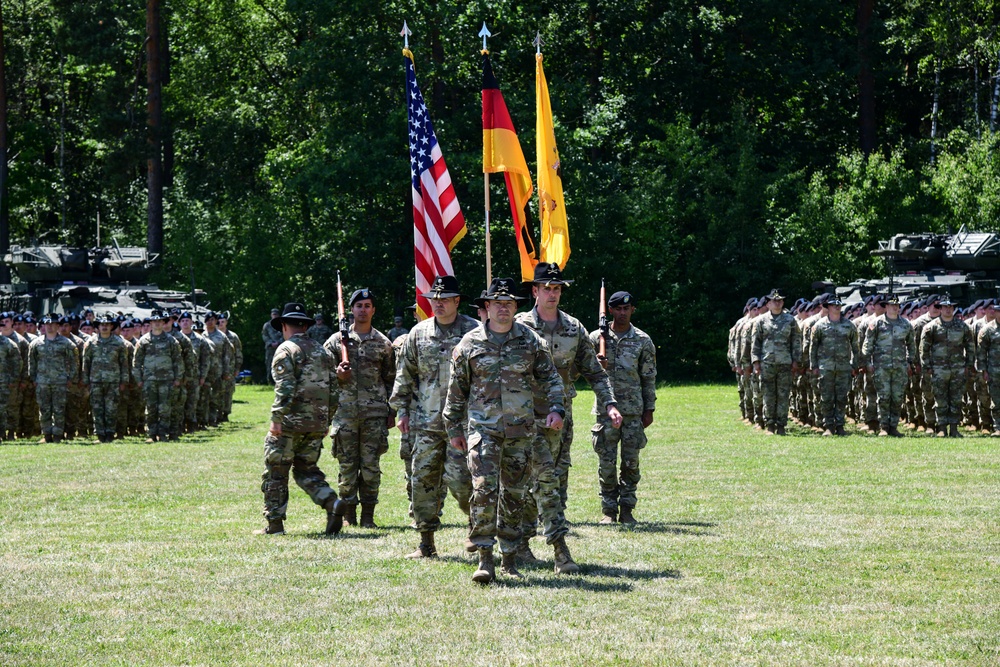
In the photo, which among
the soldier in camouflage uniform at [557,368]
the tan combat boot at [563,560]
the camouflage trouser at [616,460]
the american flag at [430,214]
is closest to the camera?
the tan combat boot at [563,560]

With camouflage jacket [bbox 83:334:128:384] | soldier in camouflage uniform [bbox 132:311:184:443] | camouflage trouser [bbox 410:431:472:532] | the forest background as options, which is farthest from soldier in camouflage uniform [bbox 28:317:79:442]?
the forest background

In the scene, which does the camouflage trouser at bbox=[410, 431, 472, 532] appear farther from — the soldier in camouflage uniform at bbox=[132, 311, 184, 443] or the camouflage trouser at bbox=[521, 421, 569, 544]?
the soldier in camouflage uniform at bbox=[132, 311, 184, 443]

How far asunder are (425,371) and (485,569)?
2.16 metres

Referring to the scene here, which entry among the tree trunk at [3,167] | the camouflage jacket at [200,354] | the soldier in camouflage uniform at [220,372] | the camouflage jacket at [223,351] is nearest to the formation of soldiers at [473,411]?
the camouflage jacket at [200,354]

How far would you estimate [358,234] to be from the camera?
137ft

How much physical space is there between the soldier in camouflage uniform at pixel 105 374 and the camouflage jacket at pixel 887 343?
481 inches

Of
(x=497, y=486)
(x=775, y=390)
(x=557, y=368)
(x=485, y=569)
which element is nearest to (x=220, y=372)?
(x=775, y=390)

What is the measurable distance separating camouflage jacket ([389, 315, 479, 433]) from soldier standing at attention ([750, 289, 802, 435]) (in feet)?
39.7

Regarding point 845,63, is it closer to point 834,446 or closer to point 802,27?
point 802,27

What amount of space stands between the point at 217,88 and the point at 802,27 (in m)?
21.7

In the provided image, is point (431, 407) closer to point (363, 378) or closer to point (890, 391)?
point (363, 378)

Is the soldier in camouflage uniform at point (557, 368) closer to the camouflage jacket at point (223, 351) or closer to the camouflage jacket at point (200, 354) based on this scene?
the camouflage jacket at point (200, 354)

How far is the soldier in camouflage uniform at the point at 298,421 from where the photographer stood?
484 inches

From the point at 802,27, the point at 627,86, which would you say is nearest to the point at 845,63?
the point at 802,27
